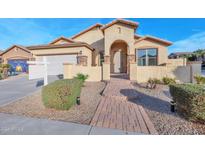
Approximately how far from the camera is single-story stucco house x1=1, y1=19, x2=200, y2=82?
12242mm

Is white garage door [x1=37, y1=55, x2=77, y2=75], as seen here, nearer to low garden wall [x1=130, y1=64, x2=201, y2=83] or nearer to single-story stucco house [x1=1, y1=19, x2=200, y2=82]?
single-story stucco house [x1=1, y1=19, x2=200, y2=82]

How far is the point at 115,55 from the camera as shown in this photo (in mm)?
17859

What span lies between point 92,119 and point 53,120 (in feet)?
4.00

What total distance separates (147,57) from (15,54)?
19830mm

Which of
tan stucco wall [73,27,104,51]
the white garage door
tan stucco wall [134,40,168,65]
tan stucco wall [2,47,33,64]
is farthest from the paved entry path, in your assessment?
tan stucco wall [2,47,33,64]

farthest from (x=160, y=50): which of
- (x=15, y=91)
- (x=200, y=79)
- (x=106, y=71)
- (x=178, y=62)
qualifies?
(x=15, y=91)

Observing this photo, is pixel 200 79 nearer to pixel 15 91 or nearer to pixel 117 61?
pixel 117 61

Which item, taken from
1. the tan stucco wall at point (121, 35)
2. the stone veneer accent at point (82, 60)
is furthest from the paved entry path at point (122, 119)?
the tan stucco wall at point (121, 35)

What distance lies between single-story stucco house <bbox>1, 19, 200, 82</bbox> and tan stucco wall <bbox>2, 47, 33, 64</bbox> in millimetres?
4691

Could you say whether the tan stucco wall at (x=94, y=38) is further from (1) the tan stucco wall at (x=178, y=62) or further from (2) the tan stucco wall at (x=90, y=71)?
(1) the tan stucco wall at (x=178, y=62)

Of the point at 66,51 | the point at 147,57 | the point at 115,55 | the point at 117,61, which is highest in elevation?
the point at 66,51

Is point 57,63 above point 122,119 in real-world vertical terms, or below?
above

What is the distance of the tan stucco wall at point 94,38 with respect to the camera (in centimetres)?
1851

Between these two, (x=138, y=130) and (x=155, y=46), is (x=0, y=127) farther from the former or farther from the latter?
(x=155, y=46)
